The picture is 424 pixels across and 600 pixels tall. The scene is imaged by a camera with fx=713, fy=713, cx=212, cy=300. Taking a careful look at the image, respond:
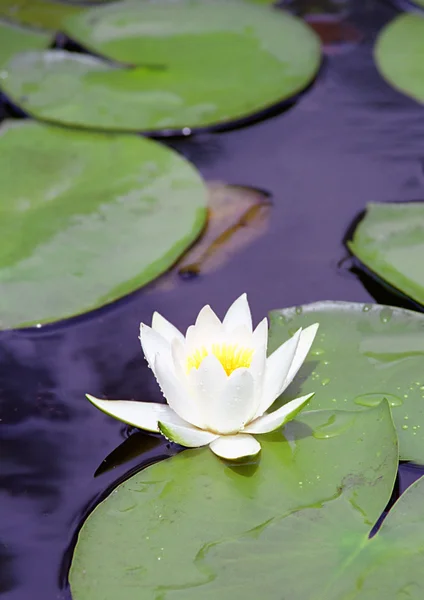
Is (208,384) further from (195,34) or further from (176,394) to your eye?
(195,34)

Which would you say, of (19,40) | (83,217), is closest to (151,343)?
(83,217)

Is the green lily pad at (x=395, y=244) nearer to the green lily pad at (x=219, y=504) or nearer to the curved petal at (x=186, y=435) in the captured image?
the green lily pad at (x=219, y=504)

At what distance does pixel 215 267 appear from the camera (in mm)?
1882

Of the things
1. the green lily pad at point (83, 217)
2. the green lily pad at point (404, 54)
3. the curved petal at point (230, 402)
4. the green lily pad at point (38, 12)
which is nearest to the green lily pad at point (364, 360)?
the curved petal at point (230, 402)

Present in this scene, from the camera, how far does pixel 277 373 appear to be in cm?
134

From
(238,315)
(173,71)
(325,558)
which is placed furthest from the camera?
(173,71)

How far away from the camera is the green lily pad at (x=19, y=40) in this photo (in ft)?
8.90

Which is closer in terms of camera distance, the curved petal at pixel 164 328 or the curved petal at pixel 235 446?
Result: the curved petal at pixel 235 446

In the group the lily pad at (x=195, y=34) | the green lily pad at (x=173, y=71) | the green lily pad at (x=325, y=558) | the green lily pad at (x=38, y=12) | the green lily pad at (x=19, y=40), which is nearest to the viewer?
the green lily pad at (x=325, y=558)

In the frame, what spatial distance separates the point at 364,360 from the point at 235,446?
1.18ft

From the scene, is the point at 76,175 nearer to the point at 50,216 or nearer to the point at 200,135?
the point at 50,216

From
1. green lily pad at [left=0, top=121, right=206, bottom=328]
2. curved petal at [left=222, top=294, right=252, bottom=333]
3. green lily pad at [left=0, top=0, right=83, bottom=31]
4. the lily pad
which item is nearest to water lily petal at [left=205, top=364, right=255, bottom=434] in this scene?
curved petal at [left=222, top=294, right=252, bottom=333]

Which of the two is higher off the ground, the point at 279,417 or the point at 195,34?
the point at 195,34

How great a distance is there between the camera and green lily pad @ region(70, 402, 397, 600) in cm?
114
